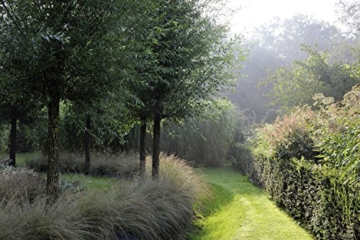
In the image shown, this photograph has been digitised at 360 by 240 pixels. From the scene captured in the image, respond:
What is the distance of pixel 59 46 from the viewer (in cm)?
346

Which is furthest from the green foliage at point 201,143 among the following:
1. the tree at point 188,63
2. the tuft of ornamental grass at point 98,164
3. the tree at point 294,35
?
the tree at point 294,35

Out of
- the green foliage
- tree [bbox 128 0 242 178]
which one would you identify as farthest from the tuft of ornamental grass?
the green foliage

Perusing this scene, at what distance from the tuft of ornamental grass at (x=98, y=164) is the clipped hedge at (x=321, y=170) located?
332 cm

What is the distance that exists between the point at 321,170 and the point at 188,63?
2.79 metres

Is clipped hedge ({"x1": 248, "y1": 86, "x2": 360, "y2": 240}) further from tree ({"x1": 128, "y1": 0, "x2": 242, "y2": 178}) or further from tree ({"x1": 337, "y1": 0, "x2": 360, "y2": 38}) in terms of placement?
tree ({"x1": 337, "y1": 0, "x2": 360, "y2": 38})

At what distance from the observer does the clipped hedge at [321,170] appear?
3.35m

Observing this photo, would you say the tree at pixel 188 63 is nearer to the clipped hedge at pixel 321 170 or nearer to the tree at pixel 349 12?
the clipped hedge at pixel 321 170

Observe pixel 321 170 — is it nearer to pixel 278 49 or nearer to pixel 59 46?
pixel 59 46

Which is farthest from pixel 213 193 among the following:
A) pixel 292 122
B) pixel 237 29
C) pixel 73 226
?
pixel 73 226

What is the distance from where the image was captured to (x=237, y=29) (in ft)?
20.1

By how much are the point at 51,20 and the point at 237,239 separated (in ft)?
11.4

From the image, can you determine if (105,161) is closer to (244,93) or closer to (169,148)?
(169,148)

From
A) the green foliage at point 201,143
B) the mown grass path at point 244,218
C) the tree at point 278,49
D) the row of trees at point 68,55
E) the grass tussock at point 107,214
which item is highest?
the tree at point 278,49

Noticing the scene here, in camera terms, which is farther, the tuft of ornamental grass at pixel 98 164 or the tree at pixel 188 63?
the tuft of ornamental grass at pixel 98 164
